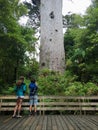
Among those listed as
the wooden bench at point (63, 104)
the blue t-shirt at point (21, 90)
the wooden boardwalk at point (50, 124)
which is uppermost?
the blue t-shirt at point (21, 90)

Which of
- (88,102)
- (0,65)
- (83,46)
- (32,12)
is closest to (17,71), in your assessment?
(0,65)

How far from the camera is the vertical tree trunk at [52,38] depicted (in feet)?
42.2

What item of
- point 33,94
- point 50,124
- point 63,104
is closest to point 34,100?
point 33,94

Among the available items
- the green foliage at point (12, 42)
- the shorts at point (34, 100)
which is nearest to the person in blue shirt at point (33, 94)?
the shorts at point (34, 100)

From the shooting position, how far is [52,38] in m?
13.0

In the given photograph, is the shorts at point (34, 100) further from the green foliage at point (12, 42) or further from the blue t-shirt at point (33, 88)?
the green foliage at point (12, 42)

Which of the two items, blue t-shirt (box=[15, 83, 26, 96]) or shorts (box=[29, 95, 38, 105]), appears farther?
shorts (box=[29, 95, 38, 105])

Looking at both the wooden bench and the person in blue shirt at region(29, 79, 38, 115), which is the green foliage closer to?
the wooden bench

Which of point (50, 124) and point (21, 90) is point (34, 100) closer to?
point (21, 90)

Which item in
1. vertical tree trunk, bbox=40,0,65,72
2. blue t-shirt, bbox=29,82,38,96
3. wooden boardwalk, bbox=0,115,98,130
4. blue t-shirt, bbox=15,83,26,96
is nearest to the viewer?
wooden boardwalk, bbox=0,115,98,130

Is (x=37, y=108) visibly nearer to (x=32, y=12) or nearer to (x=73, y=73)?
(x=73, y=73)

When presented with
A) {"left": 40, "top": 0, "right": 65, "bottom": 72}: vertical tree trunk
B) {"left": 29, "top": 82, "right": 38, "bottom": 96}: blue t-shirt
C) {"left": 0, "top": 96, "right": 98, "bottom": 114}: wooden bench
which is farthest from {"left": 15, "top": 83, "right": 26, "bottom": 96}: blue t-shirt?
{"left": 40, "top": 0, "right": 65, "bottom": 72}: vertical tree trunk

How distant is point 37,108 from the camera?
956cm

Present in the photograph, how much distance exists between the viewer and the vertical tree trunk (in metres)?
12.9
